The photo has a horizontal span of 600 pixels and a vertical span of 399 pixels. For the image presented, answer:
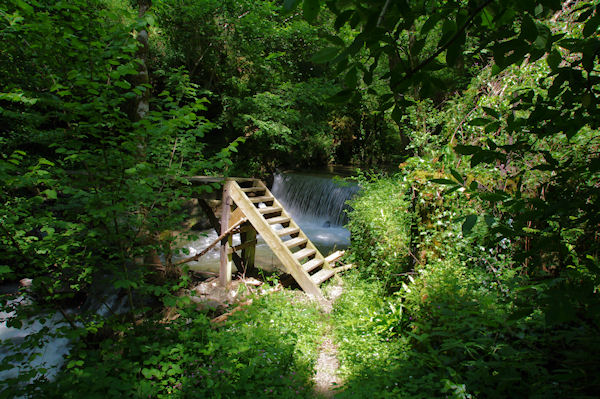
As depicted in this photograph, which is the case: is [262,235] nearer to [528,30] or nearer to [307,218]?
[528,30]

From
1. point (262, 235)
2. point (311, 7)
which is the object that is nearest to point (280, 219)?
point (262, 235)

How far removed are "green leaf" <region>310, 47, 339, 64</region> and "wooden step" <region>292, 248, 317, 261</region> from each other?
4.57m

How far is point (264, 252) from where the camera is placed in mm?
Result: 8508

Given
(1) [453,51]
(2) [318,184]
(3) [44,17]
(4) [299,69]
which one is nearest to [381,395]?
(1) [453,51]

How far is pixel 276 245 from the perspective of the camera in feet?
16.9

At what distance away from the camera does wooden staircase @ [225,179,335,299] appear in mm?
5023

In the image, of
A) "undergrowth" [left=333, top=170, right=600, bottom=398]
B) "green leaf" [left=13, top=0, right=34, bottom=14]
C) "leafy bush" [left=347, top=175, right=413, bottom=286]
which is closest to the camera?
"undergrowth" [left=333, top=170, right=600, bottom=398]

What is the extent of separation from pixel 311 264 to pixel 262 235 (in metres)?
1.03

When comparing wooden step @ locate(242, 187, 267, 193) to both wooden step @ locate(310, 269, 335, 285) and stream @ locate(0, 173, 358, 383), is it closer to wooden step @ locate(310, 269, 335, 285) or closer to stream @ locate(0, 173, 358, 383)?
stream @ locate(0, 173, 358, 383)

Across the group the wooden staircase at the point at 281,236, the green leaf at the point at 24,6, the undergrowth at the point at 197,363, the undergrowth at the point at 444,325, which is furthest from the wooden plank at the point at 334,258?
the green leaf at the point at 24,6

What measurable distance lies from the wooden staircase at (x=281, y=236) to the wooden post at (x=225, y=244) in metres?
0.08

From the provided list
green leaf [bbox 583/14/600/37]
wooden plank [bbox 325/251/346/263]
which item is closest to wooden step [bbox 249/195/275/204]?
wooden plank [bbox 325/251/346/263]

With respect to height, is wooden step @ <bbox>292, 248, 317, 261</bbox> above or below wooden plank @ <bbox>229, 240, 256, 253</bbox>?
above

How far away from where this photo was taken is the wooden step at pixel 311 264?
522 centimetres
